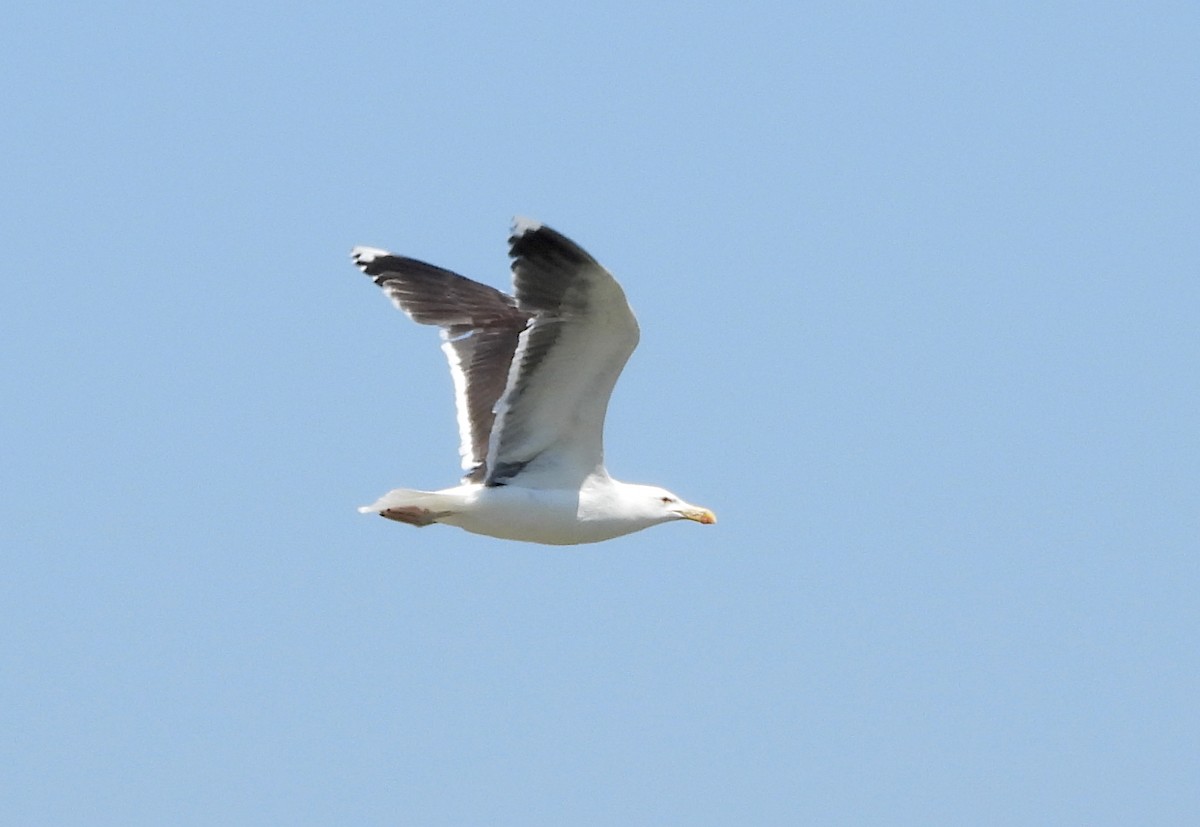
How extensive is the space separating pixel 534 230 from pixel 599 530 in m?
2.40

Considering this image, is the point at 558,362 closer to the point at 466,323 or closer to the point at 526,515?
the point at 526,515

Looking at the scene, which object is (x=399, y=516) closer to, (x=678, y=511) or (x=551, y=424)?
(x=551, y=424)

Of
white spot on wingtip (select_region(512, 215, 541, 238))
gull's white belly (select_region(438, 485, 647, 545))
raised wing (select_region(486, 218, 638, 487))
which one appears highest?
white spot on wingtip (select_region(512, 215, 541, 238))

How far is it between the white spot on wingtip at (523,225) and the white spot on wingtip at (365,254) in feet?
12.4

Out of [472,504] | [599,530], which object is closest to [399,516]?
[472,504]

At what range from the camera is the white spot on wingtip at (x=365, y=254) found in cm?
1506

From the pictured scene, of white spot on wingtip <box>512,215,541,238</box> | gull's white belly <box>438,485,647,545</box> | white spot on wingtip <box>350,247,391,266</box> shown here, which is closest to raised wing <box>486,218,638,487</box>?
white spot on wingtip <box>512,215,541,238</box>

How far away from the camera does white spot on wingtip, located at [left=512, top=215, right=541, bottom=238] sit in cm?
1145

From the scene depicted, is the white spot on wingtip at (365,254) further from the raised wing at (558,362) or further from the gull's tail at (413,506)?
the gull's tail at (413,506)

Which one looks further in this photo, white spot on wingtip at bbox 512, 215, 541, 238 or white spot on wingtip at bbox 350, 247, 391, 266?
white spot on wingtip at bbox 350, 247, 391, 266

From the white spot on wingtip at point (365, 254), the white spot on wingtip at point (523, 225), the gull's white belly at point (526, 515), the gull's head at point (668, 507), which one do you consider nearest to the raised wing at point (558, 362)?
the white spot on wingtip at point (523, 225)

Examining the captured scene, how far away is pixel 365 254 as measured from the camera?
1512 centimetres

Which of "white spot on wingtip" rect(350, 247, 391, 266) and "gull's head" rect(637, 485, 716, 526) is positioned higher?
"white spot on wingtip" rect(350, 247, 391, 266)

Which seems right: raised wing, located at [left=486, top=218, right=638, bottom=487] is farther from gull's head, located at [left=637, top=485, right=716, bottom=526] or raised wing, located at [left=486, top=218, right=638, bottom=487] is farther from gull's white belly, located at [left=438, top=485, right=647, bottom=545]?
gull's head, located at [left=637, top=485, right=716, bottom=526]
